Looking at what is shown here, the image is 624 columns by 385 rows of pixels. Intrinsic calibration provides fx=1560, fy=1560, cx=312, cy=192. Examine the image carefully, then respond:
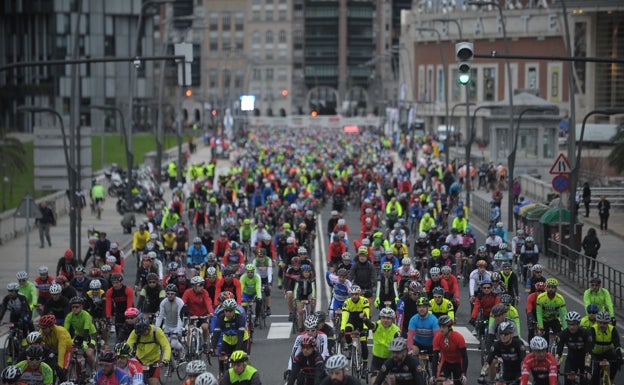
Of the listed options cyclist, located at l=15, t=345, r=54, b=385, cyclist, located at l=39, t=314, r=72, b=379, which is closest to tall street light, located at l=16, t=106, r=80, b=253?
cyclist, located at l=39, t=314, r=72, b=379

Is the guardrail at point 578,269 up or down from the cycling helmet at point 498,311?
down

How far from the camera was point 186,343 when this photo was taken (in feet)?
68.0

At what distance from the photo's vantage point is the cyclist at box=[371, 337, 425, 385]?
14.2m

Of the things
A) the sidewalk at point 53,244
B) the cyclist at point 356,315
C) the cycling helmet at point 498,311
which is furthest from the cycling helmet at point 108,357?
the sidewalk at point 53,244

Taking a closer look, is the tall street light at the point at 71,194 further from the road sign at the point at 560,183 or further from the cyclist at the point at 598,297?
the cyclist at the point at 598,297

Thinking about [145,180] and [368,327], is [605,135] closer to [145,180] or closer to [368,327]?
[145,180]

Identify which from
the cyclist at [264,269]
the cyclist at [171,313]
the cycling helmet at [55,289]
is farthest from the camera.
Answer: the cyclist at [264,269]

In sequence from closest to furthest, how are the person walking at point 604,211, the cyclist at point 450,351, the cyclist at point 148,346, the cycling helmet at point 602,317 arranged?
the cyclist at point 450,351, the cyclist at point 148,346, the cycling helmet at point 602,317, the person walking at point 604,211

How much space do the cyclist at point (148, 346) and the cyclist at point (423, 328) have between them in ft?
9.17

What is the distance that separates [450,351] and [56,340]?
14.8ft

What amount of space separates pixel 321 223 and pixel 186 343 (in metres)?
32.1

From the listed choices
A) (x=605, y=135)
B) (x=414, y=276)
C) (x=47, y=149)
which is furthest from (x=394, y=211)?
(x=605, y=135)

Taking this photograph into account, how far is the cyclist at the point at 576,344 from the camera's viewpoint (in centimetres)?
1708

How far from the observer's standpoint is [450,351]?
16328mm
